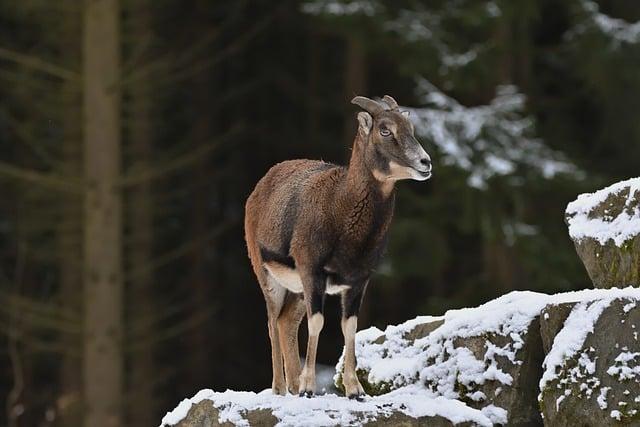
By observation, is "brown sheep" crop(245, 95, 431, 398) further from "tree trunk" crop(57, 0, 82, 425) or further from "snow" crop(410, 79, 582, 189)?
"tree trunk" crop(57, 0, 82, 425)

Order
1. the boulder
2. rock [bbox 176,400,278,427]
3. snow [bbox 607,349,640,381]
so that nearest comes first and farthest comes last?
snow [bbox 607,349,640,381]
rock [bbox 176,400,278,427]
the boulder

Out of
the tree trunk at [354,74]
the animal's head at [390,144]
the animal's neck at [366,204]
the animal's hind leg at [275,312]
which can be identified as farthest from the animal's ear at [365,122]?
the tree trunk at [354,74]

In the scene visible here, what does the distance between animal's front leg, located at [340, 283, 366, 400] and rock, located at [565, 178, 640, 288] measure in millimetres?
1743

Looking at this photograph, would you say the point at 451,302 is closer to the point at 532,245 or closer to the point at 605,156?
the point at 532,245

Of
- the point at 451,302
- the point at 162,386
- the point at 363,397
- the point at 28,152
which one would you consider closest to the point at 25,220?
the point at 28,152

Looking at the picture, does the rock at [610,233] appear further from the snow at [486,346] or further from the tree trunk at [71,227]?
the tree trunk at [71,227]

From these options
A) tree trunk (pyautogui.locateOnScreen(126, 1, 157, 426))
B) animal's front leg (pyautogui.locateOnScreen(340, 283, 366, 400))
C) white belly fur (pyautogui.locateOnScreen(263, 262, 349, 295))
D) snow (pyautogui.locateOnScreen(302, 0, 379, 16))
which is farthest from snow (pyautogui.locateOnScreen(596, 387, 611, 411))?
tree trunk (pyautogui.locateOnScreen(126, 1, 157, 426))

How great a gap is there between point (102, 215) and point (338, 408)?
1017 centimetres

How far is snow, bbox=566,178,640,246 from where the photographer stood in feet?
28.8

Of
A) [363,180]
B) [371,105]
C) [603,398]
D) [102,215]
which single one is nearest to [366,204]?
[363,180]

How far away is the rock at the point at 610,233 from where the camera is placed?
875cm

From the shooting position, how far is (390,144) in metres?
8.28

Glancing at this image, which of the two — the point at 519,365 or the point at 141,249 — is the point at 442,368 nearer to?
the point at 519,365

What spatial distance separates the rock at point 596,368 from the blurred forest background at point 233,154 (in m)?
6.16
